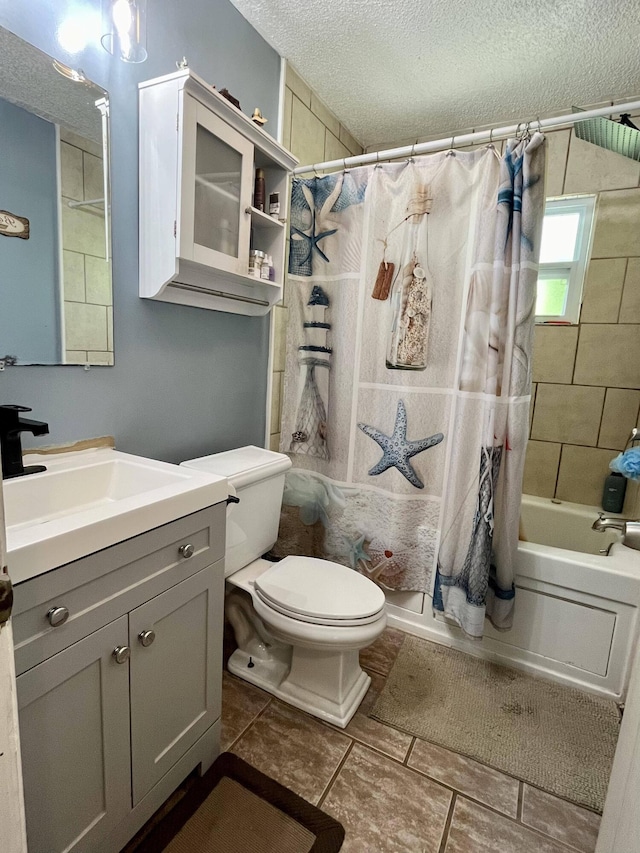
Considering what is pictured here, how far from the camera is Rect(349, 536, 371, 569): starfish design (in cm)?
201

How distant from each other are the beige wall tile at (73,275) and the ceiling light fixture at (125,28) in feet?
1.79

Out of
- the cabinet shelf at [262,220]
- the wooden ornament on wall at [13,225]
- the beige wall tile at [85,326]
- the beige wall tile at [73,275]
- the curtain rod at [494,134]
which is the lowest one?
the beige wall tile at [85,326]

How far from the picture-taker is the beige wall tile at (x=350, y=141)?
2.33m

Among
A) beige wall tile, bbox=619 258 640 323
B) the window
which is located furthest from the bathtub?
the window

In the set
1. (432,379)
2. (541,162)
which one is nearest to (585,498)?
(432,379)

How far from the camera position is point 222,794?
1249 mm

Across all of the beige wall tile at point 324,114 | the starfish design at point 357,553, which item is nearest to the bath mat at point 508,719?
the starfish design at point 357,553

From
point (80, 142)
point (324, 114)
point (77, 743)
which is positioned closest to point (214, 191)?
point (80, 142)

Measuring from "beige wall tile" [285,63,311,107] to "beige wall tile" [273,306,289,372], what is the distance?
918 mm

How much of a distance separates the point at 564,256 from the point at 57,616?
2566mm

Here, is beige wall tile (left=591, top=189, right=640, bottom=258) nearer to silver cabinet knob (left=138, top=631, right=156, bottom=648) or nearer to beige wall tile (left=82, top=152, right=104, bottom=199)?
beige wall tile (left=82, top=152, right=104, bottom=199)

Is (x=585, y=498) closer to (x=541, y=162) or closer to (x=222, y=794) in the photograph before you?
(x=541, y=162)

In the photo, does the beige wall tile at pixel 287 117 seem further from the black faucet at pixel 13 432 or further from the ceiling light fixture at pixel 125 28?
the black faucet at pixel 13 432

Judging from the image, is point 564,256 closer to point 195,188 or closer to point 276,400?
point 276,400
